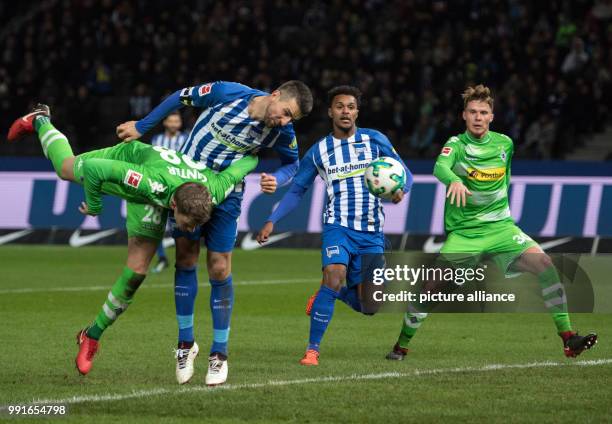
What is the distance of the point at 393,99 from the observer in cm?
2384

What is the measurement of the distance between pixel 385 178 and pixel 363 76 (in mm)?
15249

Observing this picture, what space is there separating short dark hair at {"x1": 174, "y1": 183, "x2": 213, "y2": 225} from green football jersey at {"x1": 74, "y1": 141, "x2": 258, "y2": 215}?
0.19 metres

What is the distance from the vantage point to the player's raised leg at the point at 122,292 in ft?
26.2

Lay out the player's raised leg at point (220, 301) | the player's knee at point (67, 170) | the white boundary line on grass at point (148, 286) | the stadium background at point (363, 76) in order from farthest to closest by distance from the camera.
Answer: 1. the stadium background at point (363, 76)
2. the white boundary line on grass at point (148, 286)
3. the player's raised leg at point (220, 301)
4. the player's knee at point (67, 170)

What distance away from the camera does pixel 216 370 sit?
7.74 meters

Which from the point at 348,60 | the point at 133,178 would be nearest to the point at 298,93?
the point at 133,178

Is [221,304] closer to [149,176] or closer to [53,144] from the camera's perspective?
[149,176]

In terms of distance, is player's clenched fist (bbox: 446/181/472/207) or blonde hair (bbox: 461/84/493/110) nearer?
player's clenched fist (bbox: 446/181/472/207)

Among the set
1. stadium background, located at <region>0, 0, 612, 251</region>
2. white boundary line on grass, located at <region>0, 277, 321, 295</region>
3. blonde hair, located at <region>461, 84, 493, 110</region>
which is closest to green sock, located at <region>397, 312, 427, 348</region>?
blonde hair, located at <region>461, 84, 493, 110</region>

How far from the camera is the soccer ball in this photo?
8.85 metres

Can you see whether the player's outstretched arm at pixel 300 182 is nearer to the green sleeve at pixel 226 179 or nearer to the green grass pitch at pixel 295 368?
the green grass pitch at pixel 295 368

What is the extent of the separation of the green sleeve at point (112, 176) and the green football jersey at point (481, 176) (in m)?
2.94

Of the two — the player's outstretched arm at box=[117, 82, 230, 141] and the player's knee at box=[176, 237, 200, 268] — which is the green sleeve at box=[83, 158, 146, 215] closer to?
the player's knee at box=[176, 237, 200, 268]

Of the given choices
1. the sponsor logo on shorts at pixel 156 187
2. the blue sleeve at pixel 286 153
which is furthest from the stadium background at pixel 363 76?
the sponsor logo on shorts at pixel 156 187
